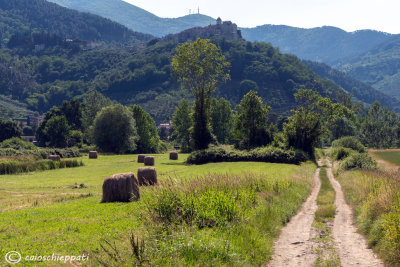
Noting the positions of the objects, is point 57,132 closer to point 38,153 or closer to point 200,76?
point 38,153

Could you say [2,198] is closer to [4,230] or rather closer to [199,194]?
[4,230]

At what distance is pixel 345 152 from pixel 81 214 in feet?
192

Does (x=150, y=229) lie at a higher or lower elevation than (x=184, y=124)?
lower

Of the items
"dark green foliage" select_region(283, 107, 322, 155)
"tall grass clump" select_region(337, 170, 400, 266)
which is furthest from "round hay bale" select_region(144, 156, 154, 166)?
"tall grass clump" select_region(337, 170, 400, 266)

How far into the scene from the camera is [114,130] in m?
86.8

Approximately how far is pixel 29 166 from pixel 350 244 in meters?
43.8

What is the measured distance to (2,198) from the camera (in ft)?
82.8

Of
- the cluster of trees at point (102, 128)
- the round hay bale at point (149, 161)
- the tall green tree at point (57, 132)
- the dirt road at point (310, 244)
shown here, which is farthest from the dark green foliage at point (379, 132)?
the dirt road at point (310, 244)

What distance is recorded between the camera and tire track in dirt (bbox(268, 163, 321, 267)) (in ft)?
43.9

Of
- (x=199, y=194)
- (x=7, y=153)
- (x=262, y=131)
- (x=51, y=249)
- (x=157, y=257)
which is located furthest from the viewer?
(x=262, y=131)

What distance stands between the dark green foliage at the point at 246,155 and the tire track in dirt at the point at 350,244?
38.3 meters

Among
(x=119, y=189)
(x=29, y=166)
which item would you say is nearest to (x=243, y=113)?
(x=29, y=166)

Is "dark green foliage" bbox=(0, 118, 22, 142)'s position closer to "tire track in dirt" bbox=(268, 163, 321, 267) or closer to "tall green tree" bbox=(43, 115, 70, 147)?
"tall green tree" bbox=(43, 115, 70, 147)

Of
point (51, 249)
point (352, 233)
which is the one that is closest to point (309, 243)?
point (352, 233)
